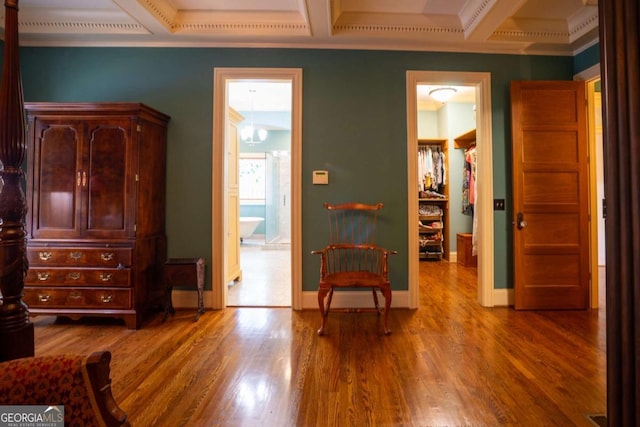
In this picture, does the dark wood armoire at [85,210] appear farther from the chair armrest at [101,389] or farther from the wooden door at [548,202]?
the wooden door at [548,202]

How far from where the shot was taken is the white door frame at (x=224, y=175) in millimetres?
3182

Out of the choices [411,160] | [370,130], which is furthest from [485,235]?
[370,130]

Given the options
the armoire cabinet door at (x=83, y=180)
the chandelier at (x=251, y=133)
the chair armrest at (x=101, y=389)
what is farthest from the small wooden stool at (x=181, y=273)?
the chandelier at (x=251, y=133)

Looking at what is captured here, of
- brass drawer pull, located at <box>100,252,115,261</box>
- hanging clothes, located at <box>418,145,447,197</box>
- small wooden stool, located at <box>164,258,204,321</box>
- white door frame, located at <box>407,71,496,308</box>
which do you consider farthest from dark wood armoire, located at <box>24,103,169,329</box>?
hanging clothes, located at <box>418,145,447,197</box>

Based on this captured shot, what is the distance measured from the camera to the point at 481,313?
3082mm

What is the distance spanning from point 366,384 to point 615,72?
5.93ft

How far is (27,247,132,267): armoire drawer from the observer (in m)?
2.68

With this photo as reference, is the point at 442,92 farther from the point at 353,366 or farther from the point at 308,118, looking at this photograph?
the point at 353,366

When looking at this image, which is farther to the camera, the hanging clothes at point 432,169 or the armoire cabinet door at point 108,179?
the hanging clothes at point 432,169

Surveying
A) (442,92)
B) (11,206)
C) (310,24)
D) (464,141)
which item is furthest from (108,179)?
(464,141)

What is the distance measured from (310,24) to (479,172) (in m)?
2.21

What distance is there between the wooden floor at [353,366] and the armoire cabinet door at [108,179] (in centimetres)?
88

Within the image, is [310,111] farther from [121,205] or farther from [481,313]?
[481,313]

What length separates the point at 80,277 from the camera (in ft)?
8.81
